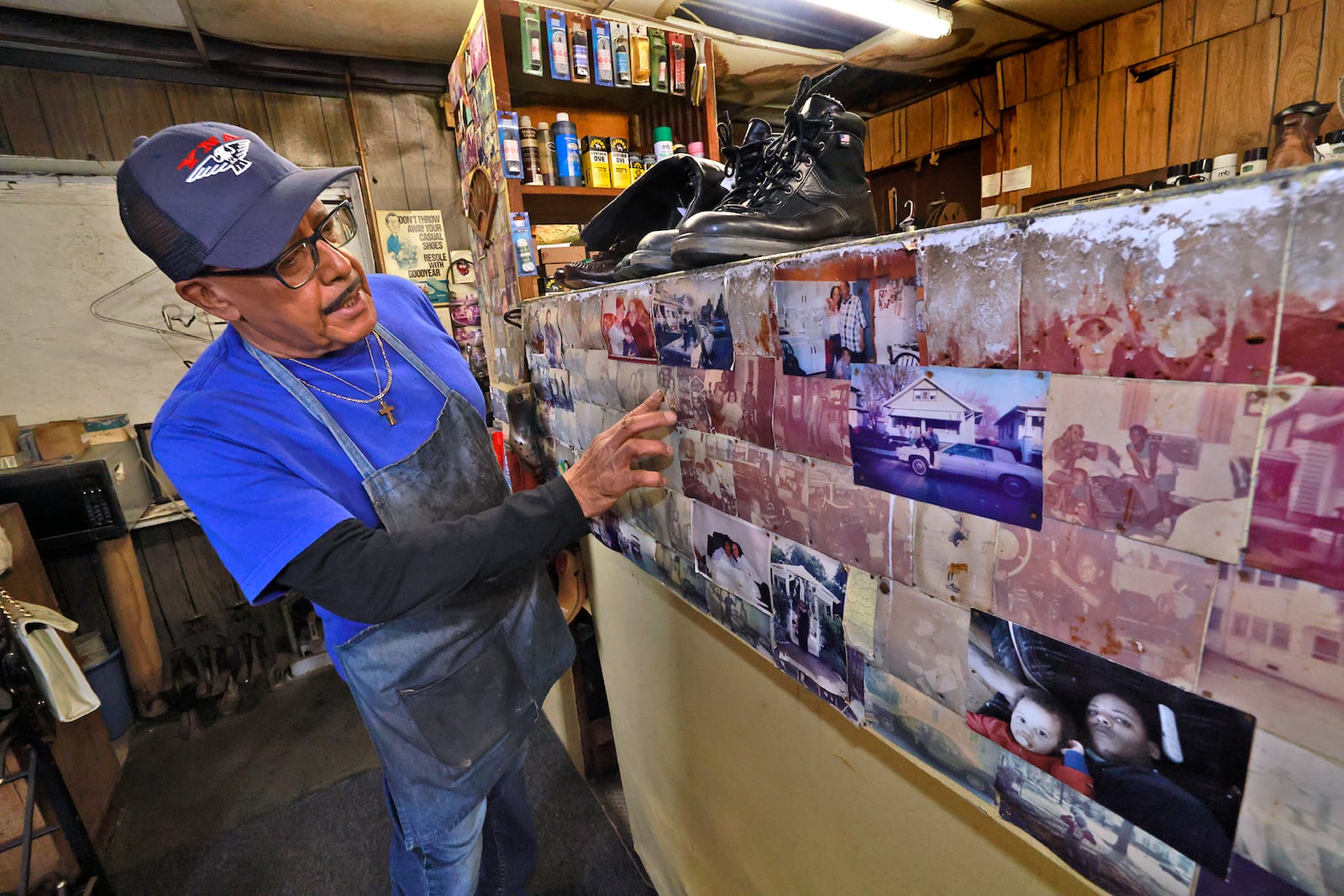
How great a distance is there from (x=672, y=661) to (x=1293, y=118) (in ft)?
9.59

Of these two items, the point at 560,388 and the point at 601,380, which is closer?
the point at 601,380

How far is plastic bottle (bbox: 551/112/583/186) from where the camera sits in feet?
6.07

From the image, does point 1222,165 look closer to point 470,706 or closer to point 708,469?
point 708,469

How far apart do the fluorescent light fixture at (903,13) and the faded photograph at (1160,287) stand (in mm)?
2506

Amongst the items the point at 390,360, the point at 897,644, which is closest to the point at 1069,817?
the point at 897,644

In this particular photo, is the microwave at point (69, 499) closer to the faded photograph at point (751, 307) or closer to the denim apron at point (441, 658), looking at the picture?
the denim apron at point (441, 658)

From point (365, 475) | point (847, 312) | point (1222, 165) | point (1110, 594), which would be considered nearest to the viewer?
point (1110, 594)

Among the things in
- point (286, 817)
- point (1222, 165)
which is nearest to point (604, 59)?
point (286, 817)

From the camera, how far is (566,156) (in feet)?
6.10

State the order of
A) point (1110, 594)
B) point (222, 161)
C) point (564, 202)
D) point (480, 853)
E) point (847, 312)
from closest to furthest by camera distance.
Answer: point (1110, 594)
point (847, 312)
point (222, 161)
point (480, 853)
point (564, 202)

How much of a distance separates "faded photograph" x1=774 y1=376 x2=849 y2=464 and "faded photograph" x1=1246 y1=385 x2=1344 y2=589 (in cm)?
30

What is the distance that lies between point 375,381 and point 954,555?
1044 mm

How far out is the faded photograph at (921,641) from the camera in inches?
20.6

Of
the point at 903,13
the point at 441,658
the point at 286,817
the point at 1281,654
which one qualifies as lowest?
the point at 286,817
